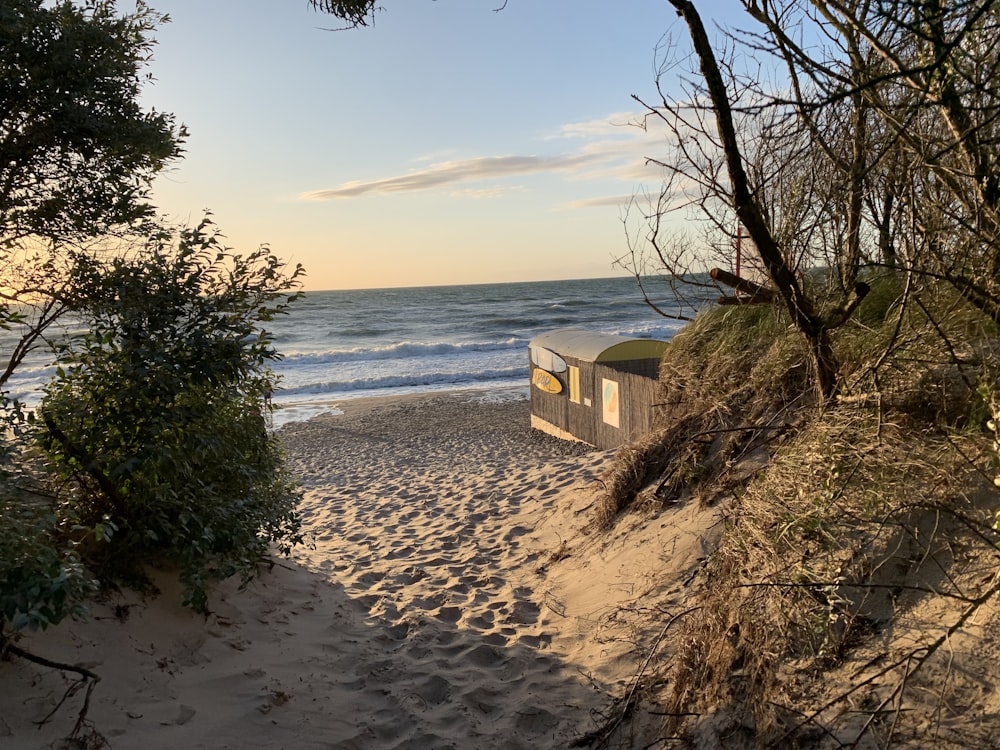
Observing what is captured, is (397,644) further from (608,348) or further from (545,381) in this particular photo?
(545,381)

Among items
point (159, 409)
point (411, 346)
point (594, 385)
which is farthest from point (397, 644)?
point (411, 346)

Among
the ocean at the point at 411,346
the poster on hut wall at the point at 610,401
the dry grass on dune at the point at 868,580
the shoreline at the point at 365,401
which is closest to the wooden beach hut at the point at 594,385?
the poster on hut wall at the point at 610,401

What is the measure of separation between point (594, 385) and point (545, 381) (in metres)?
1.92

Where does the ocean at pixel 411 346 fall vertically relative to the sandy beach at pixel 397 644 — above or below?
above

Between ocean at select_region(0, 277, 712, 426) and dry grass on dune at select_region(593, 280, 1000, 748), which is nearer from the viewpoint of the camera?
dry grass on dune at select_region(593, 280, 1000, 748)

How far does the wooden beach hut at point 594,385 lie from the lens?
9.52m

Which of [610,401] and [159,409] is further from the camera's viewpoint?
[610,401]

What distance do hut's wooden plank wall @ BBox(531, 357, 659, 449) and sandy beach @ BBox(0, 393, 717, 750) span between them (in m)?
1.88

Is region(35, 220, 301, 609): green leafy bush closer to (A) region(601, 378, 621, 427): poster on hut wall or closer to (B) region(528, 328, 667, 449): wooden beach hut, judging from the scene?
(B) region(528, 328, 667, 449): wooden beach hut

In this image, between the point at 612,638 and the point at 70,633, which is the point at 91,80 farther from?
the point at 612,638

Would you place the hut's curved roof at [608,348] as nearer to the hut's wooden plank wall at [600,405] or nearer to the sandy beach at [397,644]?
the hut's wooden plank wall at [600,405]

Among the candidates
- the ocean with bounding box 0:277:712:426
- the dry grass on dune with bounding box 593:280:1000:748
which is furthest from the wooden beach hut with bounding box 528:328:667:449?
the dry grass on dune with bounding box 593:280:1000:748

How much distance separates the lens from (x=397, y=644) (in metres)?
4.64

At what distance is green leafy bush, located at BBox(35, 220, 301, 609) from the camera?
3.74 m
